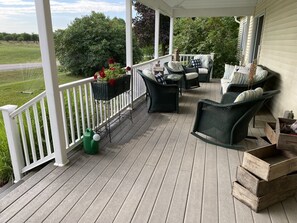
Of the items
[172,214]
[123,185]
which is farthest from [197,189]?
[123,185]

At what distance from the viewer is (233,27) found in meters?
12.1

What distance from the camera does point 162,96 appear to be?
14.6 ft

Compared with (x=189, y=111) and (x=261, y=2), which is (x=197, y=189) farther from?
(x=261, y=2)

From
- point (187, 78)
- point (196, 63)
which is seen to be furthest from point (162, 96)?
point (196, 63)

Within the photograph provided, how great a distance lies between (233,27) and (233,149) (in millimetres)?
10892

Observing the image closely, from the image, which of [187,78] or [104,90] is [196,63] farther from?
[104,90]

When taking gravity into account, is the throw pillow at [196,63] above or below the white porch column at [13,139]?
above

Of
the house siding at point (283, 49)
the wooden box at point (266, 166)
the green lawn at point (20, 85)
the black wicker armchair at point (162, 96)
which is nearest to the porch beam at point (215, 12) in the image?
the house siding at point (283, 49)

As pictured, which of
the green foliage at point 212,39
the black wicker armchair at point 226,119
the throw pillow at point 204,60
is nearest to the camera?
the black wicker armchair at point 226,119

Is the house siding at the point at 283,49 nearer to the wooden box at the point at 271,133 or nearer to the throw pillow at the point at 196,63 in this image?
the wooden box at the point at 271,133

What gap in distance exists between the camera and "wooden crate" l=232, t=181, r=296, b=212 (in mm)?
1918

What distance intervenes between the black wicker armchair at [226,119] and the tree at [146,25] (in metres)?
11.3

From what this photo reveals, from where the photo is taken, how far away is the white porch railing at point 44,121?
2518 mm

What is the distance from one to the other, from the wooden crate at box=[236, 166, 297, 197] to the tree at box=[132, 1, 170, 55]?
41.4ft
